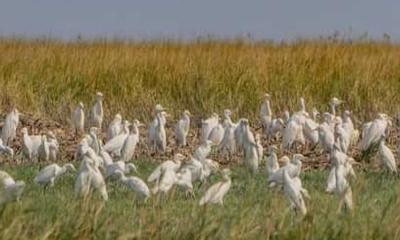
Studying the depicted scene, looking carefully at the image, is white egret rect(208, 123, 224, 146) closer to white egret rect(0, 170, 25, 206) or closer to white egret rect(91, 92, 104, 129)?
white egret rect(91, 92, 104, 129)

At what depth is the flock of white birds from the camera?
10164 mm

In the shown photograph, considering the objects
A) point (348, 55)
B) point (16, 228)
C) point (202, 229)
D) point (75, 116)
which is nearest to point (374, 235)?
point (202, 229)

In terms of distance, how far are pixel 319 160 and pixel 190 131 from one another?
11.8 feet

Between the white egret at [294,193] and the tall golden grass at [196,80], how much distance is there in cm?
957

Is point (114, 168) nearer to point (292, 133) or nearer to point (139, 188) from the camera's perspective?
point (139, 188)

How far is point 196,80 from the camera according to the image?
19797 millimetres

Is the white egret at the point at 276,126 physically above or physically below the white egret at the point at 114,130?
above

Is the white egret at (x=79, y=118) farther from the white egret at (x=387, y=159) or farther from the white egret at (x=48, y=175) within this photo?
the white egret at (x=387, y=159)

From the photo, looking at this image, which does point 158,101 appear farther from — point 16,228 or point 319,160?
point 16,228

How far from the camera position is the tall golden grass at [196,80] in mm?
19359

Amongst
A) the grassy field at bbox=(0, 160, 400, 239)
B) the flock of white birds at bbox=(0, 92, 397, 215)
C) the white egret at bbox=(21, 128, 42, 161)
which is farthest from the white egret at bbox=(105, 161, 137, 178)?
the white egret at bbox=(21, 128, 42, 161)

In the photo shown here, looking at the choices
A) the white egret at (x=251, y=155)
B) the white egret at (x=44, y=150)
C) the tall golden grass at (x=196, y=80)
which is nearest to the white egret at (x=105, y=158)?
the white egret at (x=44, y=150)

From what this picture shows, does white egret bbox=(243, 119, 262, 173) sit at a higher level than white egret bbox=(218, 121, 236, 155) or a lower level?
higher

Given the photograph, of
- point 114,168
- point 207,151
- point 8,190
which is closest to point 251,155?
point 207,151
